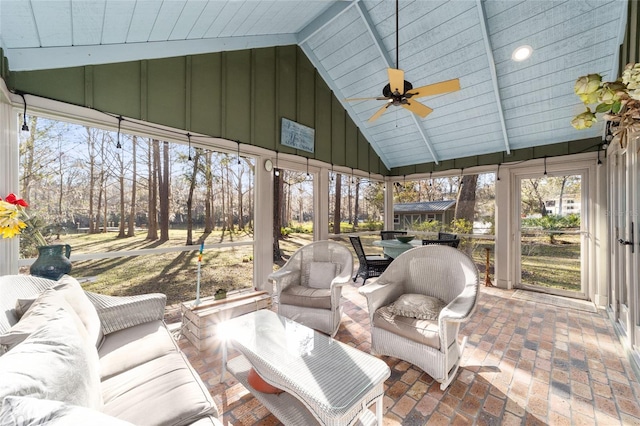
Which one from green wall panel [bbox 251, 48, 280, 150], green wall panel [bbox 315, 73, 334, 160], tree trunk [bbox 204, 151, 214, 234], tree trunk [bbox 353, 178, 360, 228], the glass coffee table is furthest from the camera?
tree trunk [bbox 353, 178, 360, 228]

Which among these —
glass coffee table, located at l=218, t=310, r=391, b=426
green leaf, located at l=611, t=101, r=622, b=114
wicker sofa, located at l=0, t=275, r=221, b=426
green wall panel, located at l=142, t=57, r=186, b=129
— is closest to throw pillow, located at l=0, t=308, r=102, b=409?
wicker sofa, located at l=0, t=275, r=221, b=426

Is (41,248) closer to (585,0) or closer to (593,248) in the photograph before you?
(585,0)

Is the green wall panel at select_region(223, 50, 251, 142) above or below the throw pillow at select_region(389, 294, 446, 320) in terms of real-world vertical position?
above

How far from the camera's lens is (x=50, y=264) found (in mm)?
2029

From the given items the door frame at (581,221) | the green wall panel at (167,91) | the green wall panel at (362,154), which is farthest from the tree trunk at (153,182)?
the door frame at (581,221)

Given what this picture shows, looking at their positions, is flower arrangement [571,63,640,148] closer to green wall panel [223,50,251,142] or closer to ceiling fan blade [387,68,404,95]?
ceiling fan blade [387,68,404,95]

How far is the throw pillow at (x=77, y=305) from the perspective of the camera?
1460mm

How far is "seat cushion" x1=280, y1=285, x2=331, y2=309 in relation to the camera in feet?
8.96

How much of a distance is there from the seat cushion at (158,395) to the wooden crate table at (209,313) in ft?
3.27

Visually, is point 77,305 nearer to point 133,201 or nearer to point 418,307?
point 133,201

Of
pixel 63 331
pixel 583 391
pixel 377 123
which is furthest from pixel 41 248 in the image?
pixel 377 123

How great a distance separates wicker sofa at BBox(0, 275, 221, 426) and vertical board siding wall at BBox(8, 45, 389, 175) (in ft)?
6.11

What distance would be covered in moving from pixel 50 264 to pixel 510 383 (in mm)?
3713

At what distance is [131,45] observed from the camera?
2.66 meters
